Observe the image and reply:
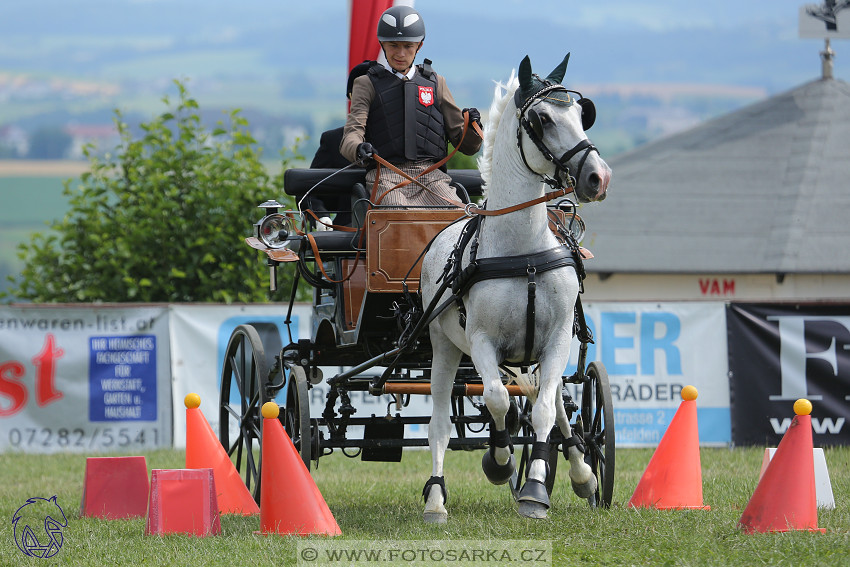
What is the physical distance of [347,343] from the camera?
7.07m

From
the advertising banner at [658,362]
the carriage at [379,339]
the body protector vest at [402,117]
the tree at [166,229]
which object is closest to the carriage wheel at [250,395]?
the carriage at [379,339]

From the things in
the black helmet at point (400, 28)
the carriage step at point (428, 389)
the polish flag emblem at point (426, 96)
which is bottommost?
the carriage step at point (428, 389)

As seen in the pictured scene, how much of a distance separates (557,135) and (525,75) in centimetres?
39

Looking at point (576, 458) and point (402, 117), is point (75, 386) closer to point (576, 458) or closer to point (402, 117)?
point (402, 117)

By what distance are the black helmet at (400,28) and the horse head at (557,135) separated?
1441mm

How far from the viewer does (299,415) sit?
6.89 m

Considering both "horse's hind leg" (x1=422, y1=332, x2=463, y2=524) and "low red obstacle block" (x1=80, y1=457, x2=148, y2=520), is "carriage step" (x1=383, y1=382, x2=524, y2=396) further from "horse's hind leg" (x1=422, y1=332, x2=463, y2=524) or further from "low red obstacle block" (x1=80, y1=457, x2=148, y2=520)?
"low red obstacle block" (x1=80, y1=457, x2=148, y2=520)

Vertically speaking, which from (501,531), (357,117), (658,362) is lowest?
(501,531)

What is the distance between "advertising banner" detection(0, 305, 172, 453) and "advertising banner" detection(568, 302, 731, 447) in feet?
14.5

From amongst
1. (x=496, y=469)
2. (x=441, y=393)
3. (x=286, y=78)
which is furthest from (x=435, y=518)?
(x=286, y=78)

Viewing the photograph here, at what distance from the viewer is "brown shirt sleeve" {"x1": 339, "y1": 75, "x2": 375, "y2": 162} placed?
6964 mm

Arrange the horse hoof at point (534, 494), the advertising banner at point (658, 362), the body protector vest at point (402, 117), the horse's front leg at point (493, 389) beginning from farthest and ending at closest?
the advertising banner at point (658, 362) → the body protector vest at point (402, 117) → the horse's front leg at point (493, 389) → the horse hoof at point (534, 494)
